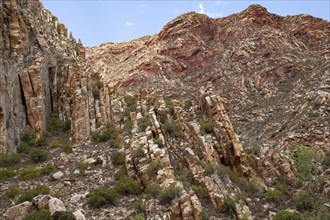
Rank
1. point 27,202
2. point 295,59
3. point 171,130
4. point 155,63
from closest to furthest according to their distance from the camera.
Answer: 1. point 27,202
2. point 171,130
3. point 295,59
4. point 155,63

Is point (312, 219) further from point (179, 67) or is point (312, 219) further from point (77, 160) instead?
point (179, 67)

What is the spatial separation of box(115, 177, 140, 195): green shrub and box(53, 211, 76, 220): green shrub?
3540 millimetres

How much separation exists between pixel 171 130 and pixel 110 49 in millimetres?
78477

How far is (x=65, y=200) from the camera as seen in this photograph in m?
17.8

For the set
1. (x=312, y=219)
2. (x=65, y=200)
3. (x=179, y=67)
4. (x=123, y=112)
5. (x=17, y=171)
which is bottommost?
(x=312, y=219)

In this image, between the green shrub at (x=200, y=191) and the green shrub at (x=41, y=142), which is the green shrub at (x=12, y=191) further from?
the green shrub at (x=200, y=191)

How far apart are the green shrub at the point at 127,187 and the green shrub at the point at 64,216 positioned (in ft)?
11.6

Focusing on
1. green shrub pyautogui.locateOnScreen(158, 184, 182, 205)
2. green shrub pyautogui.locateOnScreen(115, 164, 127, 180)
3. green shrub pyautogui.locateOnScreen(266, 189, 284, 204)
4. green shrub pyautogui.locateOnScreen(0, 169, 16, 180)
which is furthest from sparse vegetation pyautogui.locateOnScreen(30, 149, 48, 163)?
green shrub pyautogui.locateOnScreen(266, 189, 284, 204)

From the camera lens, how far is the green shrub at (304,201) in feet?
76.6

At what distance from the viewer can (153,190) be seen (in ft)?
60.4

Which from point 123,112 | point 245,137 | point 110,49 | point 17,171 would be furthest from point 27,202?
point 110,49

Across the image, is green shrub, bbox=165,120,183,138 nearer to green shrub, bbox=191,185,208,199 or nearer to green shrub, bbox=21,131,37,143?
green shrub, bbox=191,185,208,199

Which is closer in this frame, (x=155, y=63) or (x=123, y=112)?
(x=123, y=112)

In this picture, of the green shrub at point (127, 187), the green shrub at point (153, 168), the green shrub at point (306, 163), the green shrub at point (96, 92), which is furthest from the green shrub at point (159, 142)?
the green shrub at point (306, 163)
